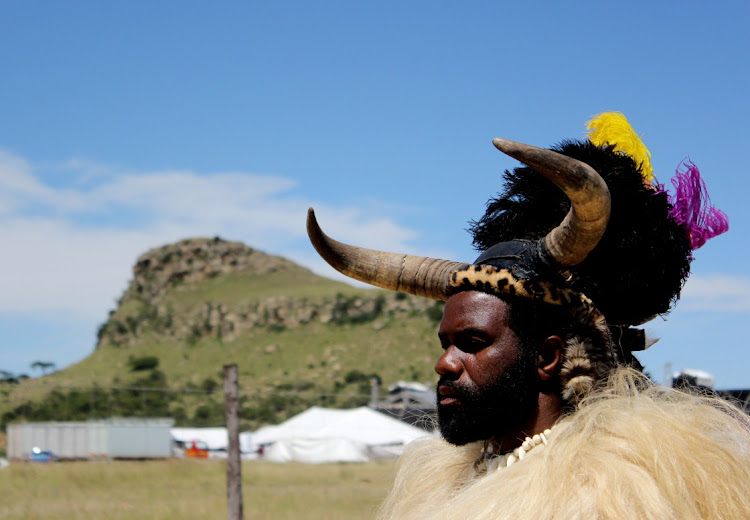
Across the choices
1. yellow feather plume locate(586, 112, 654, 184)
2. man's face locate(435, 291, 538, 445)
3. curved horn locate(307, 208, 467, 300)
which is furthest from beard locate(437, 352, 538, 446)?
yellow feather plume locate(586, 112, 654, 184)

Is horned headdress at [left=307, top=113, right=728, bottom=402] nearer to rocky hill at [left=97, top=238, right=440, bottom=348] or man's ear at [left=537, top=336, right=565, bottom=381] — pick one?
man's ear at [left=537, top=336, right=565, bottom=381]

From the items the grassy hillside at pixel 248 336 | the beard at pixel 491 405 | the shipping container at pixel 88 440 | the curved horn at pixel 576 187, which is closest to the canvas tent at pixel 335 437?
the grassy hillside at pixel 248 336

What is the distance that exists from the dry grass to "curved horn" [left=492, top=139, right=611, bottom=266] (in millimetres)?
9021

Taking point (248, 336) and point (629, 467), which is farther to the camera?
point (248, 336)

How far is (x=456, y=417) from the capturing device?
246cm

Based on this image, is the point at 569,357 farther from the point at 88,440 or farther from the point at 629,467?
the point at 88,440

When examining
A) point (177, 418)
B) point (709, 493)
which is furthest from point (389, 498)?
point (177, 418)

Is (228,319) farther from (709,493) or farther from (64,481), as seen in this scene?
(709,493)

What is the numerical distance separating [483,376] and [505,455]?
0.26 meters

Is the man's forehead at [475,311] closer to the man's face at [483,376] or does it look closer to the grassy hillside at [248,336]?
the man's face at [483,376]

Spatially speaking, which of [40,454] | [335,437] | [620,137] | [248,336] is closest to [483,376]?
[620,137]

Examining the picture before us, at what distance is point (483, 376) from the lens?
2424 mm

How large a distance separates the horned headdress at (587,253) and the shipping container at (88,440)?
84.7ft

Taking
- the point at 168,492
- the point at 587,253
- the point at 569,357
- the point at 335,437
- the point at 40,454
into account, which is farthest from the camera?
the point at 335,437
